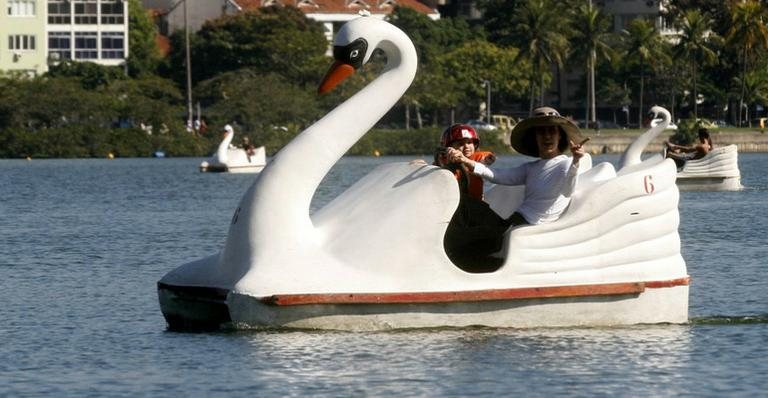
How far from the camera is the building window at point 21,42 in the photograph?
128875mm

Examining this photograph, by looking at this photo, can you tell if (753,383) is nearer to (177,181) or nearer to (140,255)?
(140,255)

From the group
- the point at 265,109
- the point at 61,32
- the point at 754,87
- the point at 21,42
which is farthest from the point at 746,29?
the point at 21,42

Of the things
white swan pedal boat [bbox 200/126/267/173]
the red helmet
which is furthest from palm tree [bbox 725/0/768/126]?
the red helmet

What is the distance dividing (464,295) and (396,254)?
636 mm

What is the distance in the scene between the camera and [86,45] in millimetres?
129750

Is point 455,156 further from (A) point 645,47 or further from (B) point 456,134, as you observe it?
(A) point 645,47

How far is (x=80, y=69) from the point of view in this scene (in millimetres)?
120750

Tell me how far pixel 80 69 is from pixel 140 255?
313 feet

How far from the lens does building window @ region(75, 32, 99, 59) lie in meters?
129

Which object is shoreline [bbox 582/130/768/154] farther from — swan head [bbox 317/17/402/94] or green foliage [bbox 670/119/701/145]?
swan head [bbox 317/17/402/94]

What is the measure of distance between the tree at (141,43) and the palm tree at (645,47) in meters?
30.0

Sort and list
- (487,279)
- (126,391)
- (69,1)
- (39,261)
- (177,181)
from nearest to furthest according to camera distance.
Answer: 1. (126,391)
2. (487,279)
3. (39,261)
4. (177,181)
5. (69,1)

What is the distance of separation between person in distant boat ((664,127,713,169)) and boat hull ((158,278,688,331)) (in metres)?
27.4

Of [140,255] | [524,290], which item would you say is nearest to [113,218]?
[140,255]
